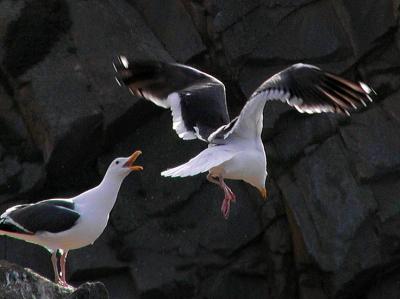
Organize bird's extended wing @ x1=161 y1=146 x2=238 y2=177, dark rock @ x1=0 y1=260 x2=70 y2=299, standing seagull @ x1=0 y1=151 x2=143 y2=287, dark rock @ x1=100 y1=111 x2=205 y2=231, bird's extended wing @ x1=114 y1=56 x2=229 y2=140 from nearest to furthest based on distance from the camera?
dark rock @ x1=0 y1=260 x2=70 y2=299
bird's extended wing @ x1=161 y1=146 x2=238 y2=177
standing seagull @ x1=0 y1=151 x2=143 y2=287
bird's extended wing @ x1=114 y1=56 x2=229 y2=140
dark rock @ x1=100 y1=111 x2=205 y2=231

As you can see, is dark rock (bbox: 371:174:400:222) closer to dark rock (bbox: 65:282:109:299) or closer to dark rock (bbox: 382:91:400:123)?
dark rock (bbox: 382:91:400:123)

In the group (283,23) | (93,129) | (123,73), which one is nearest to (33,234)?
(123,73)

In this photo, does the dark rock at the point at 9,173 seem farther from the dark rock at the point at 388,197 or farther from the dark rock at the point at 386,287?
the dark rock at the point at 386,287

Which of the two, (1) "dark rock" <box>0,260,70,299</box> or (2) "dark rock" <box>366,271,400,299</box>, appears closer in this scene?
(1) "dark rock" <box>0,260,70,299</box>

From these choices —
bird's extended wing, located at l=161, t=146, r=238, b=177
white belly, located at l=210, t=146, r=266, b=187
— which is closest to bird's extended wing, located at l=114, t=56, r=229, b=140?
white belly, located at l=210, t=146, r=266, b=187

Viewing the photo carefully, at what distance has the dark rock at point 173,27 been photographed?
11805mm

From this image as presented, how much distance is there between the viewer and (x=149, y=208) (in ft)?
38.1

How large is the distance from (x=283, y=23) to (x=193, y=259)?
228 centimetres

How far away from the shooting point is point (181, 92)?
30.0ft

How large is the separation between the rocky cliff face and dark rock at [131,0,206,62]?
2 cm

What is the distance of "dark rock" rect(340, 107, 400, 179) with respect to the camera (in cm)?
A: 1131

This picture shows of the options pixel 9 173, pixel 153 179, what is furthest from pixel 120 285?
pixel 9 173

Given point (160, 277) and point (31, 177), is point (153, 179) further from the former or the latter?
point (31, 177)

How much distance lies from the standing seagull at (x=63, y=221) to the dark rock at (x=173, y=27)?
378 centimetres
